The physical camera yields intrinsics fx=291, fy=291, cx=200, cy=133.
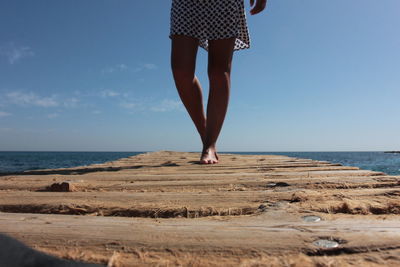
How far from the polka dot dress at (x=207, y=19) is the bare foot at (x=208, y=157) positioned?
0.97 metres

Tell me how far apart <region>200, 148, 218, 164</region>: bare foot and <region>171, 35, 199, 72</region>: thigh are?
2.36ft

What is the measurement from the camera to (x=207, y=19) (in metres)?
2.50

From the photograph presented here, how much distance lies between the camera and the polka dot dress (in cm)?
248

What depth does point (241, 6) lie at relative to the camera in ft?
8.52

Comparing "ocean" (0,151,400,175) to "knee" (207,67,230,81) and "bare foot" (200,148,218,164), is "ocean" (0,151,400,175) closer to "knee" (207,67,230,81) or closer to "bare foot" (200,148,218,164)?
"bare foot" (200,148,218,164)

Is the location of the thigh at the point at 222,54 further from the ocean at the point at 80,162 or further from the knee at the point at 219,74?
the ocean at the point at 80,162

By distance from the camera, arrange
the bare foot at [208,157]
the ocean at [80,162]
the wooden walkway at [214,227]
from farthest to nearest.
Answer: the ocean at [80,162] → the bare foot at [208,157] → the wooden walkway at [214,227]

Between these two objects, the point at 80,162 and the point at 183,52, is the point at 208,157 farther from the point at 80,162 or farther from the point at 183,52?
the point at 80,162

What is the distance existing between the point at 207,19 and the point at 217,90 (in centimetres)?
62

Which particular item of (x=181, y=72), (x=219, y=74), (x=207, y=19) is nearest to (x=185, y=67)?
(x=181, y=72)

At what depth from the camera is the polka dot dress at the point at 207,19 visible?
2.48m

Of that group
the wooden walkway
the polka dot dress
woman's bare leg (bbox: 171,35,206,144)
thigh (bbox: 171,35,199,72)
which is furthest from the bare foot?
the wooden walkway

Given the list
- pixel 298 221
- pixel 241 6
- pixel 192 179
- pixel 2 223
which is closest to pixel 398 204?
pixel 298 221

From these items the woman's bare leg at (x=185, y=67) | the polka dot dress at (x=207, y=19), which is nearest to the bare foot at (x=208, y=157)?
the woman's bare leg at (x=185, y=67)
